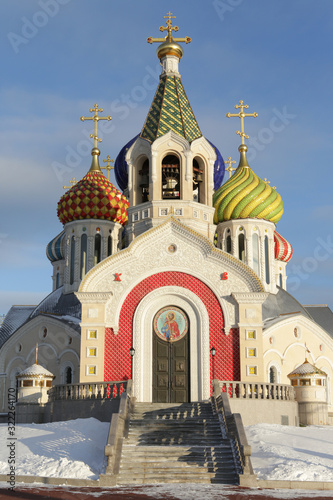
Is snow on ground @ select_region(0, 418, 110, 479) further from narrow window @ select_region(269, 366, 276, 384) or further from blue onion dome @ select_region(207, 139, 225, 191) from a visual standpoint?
blue onion dome @ select_region(207, 139, 225, 191)

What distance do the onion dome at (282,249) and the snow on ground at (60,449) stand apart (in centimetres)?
1813

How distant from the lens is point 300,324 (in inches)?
1107

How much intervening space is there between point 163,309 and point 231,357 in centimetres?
281

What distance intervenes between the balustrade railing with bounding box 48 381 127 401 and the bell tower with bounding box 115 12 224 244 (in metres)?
6.83

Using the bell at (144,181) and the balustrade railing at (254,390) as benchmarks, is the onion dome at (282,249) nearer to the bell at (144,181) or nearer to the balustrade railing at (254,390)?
the bell at (144,181)

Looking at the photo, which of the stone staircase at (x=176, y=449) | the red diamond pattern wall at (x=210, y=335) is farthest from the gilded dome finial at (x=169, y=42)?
the stone staircase at (x=176, y=449)

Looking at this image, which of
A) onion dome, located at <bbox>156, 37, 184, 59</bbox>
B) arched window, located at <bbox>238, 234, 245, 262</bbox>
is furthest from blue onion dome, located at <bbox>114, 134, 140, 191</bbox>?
arched window, located at <bbox>238, 234, 245, 262</bbox>

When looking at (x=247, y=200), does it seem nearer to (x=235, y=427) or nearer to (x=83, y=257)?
(x=83, y=257)

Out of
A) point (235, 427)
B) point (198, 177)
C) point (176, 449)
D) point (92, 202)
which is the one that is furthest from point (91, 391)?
point (92, 202)

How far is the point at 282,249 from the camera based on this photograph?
115 feet

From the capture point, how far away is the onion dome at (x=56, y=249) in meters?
35.9

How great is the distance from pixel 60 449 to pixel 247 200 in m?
16.7

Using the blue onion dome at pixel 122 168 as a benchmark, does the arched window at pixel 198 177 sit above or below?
below

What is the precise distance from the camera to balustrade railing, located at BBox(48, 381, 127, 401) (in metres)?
20.3
